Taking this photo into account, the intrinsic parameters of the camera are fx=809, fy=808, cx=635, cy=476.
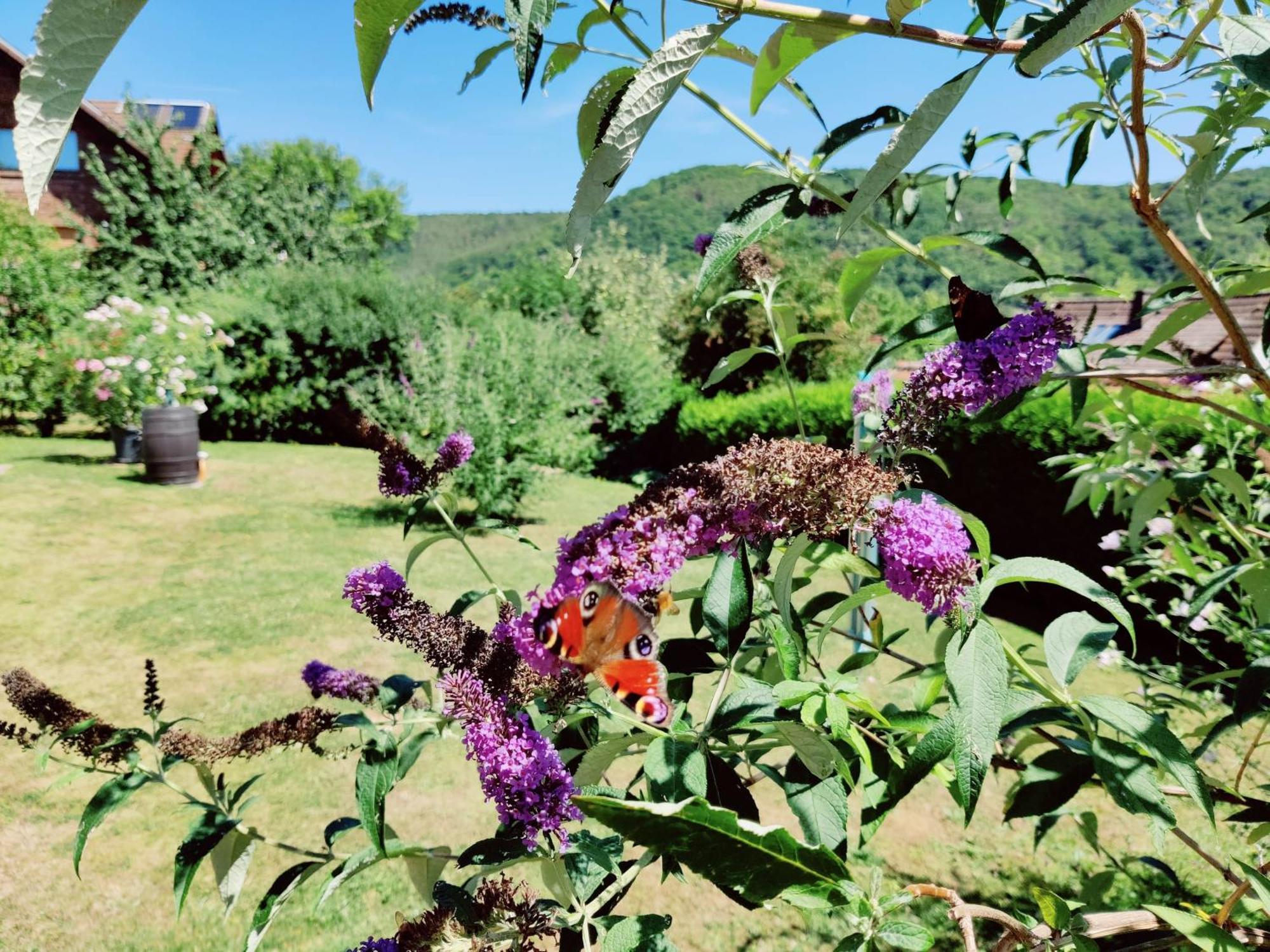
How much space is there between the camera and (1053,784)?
0.99 meters

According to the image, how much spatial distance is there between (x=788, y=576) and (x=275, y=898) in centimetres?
79

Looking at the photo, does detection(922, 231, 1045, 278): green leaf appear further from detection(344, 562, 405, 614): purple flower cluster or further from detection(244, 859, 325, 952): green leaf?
detection(244, 859, 325, 952): green leaf

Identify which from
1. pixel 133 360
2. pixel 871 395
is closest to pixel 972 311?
pixel 871 395

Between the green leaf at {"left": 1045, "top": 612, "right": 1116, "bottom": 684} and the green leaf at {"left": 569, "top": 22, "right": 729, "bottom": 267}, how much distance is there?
0.78 m

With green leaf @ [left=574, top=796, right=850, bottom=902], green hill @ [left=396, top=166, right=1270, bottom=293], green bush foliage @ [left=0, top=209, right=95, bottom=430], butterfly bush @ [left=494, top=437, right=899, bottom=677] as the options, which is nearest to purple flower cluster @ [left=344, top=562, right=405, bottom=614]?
butterfly bush @ [left=494, top=437, right=899, bottom=677]

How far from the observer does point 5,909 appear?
2.84 m

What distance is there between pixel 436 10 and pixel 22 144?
0.48 metres

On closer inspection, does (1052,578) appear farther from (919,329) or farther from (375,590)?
(375,590)

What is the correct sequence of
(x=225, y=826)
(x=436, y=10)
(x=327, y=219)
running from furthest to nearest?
1. (x=327, y=219)
2. (x=225, y=826)
3. (x=436, y=10)

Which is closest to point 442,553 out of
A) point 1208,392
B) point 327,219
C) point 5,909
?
point 5,909

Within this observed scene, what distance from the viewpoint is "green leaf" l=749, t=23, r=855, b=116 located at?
58 centimetres

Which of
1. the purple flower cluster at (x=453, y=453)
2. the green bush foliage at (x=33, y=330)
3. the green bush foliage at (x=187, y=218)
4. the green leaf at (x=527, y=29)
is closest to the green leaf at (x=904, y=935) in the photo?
the green leaf at (x=527, y=29)

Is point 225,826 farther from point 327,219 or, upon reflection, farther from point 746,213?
point 327,219

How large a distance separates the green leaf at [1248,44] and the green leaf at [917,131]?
188 millimetres
